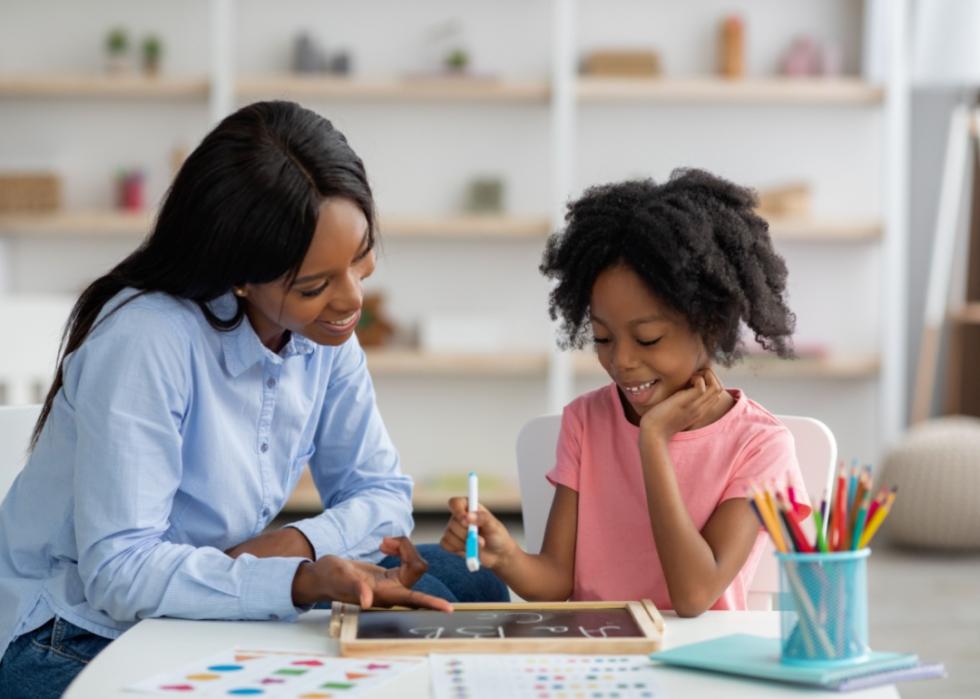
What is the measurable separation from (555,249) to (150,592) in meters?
0.65

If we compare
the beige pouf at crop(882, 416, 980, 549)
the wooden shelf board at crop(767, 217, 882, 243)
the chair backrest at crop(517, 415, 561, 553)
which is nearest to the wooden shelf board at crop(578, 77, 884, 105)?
the wooden shelf board at crop(767, 217, 882, 243)

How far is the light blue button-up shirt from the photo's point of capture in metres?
1.38

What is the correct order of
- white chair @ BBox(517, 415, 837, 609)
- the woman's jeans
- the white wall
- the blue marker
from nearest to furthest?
the blue marker
the woman's jeans
white chair @ BBox(517, 415, 837, 609)
the white wall

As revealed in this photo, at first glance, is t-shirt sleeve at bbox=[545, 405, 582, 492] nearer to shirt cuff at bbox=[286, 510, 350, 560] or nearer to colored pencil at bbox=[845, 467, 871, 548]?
shirt cuff at bbox=[286, 510, 350, 560]

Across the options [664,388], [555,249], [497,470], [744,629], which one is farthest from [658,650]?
[497,470]

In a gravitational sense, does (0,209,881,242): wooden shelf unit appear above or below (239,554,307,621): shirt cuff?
above

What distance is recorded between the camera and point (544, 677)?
1.11m

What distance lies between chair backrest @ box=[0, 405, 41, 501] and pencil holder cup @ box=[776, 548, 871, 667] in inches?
42.9

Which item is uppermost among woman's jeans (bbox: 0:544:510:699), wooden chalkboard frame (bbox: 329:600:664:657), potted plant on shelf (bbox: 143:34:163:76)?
potted plant on shelf (bbox: 143:34:163:76)

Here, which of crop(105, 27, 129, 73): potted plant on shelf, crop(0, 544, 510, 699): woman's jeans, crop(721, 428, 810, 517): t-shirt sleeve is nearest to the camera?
crop(0, 544, 510, 699): woman's jeans

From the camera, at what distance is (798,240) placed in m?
5.10

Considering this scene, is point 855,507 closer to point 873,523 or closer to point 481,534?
point 873,523

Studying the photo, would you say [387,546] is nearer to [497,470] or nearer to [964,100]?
[497,470]

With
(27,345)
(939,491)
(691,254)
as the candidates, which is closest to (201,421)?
(691,254)
